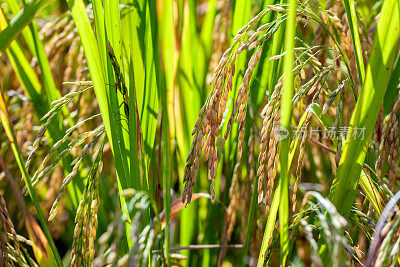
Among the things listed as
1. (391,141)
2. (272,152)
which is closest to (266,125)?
(272,152)

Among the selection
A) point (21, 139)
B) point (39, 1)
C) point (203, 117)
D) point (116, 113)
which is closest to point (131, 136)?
point (116, 113)

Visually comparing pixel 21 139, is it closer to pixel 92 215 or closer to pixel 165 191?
pixel 92 215

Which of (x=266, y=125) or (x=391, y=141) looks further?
(x=391, y=141)

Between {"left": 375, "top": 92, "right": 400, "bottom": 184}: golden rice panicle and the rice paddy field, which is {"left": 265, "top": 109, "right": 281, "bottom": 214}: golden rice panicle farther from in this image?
{"left": 375, "top": 92, "right": 400, "bottom": 184}: golden rice panicle

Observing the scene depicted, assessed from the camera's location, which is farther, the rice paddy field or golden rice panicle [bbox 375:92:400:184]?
golden rice panicle [bbox 375:92:400:184]

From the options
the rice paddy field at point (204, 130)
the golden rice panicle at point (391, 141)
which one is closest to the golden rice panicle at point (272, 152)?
the rice paddy field at point (204, 130)

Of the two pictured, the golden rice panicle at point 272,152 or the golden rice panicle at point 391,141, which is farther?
the golden rice panicle at point 391,141

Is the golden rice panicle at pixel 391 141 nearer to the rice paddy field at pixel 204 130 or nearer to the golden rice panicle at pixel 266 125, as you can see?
the rice paddy field at pixel 204 130

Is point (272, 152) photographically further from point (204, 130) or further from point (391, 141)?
point (391, 141)

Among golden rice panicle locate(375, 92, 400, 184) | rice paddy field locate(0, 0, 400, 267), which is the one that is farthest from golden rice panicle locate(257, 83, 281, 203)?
golden rice panicle locate(375, 92, 400, 184)

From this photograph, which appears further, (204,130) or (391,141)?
(391,141)

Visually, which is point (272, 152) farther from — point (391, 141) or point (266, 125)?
point (391, 141)
